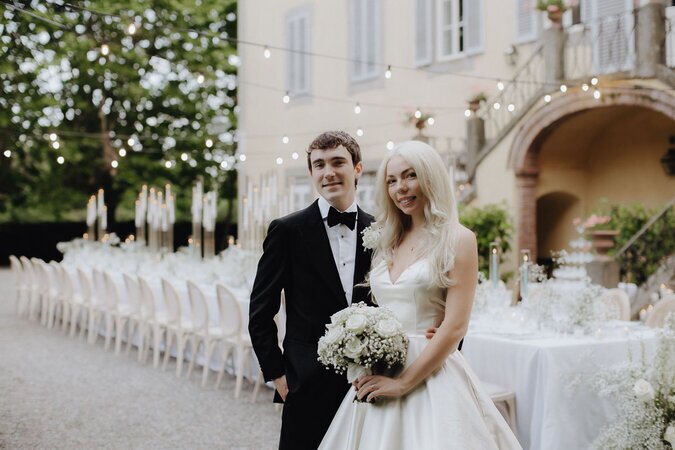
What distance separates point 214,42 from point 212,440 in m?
17.0

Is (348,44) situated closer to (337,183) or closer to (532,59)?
(532,59)

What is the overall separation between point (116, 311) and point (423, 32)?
278 inches

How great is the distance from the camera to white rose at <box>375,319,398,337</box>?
2.49 metres

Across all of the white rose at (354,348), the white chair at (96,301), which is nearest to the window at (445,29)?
the white chair at (96,301)

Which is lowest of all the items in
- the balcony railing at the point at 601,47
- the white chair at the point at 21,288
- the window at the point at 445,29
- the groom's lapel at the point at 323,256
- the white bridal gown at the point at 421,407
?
the white chair at the point at 21,288

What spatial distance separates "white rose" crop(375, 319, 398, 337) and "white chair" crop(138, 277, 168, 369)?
601cm

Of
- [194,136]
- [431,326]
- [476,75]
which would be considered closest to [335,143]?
[431,326]

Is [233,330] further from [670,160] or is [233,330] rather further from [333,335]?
[670,160]

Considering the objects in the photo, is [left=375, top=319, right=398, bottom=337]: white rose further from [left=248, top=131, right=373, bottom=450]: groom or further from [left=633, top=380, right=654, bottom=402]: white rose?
[left=633, top=380, right=654, bottom=402]: white rose

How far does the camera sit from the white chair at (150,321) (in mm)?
8305

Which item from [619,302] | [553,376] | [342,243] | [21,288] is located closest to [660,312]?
[619,302]

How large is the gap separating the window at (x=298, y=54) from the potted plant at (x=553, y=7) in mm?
6225

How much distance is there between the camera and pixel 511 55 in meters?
11.9

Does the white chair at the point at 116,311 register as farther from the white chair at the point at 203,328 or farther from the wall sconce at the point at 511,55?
the wall sconce at the point at 511,55
